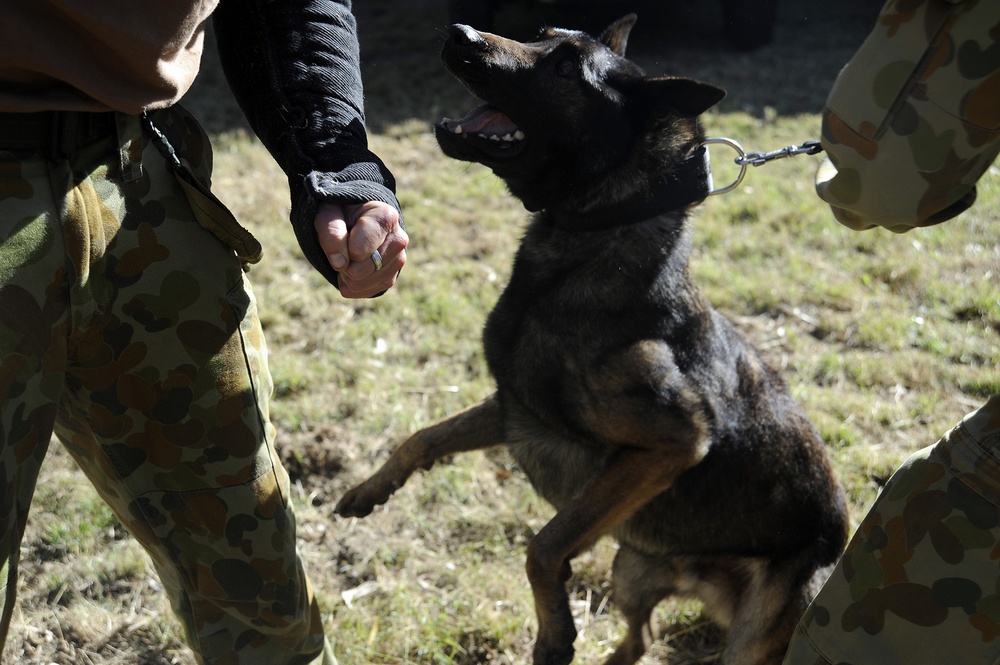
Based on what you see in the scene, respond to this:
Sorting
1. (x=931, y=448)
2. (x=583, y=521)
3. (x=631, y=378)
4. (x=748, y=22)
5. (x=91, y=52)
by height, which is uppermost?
(x=91, y=52)

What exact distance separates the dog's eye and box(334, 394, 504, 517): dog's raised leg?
3.55 feet

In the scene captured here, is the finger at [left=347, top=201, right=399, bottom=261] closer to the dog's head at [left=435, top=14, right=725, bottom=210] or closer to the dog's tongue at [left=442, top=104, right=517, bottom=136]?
the dog's head at [left=435, top=14, right=725, bottom=210]

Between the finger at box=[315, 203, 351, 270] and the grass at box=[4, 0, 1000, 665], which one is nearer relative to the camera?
the finger at box=[315, 203, 351, 270]

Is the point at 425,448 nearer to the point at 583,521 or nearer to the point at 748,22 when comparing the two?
the point at 583,521

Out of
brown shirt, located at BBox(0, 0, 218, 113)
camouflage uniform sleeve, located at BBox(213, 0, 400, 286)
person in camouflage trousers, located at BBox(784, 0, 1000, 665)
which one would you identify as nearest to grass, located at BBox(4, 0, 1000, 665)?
person in camouflage trousers, located at BBox(784, 0, 1000, 665)

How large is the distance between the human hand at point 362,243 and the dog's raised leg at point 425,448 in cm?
124

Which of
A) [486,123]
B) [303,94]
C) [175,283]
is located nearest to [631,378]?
[486,123]

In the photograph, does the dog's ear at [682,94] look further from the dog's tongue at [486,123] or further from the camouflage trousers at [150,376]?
the camouflage trousers at [150,376]

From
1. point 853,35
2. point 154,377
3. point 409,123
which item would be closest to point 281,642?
point 154,377

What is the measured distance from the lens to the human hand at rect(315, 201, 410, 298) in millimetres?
1717

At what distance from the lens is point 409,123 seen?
7.25 metres

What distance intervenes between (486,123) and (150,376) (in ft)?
4.67

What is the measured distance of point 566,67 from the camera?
106 inches

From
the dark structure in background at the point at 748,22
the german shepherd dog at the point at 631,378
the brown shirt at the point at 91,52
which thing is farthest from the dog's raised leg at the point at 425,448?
the dark structure in background at the point at 748,22
